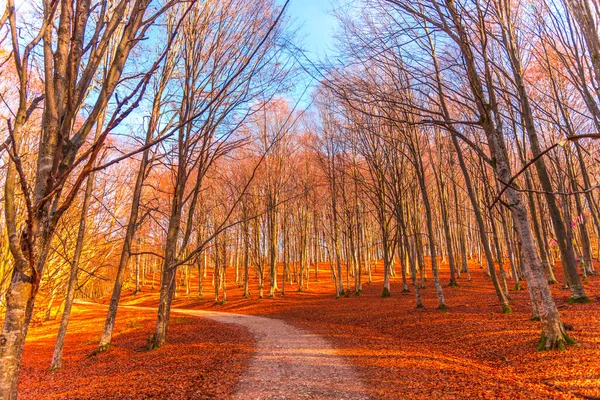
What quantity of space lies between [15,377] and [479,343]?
757 centimetres

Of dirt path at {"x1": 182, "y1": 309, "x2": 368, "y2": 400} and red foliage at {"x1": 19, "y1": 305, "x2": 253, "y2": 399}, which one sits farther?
red foliage at {"x1": 19, "y1": 305, "x2": 253, "y2": 399}

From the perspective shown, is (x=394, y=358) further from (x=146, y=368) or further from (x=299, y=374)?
(x=146, y=368)

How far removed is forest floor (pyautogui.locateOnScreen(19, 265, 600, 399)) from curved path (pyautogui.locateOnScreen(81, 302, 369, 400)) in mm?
164

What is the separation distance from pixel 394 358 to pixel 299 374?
1.86 metres

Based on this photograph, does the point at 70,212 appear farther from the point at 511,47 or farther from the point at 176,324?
the point at 511,47

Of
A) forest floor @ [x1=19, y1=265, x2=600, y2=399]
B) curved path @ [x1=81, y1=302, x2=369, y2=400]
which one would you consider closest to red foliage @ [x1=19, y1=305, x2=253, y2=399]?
forest floor @ [x1=19, y1=265, x2=600, y2=399]

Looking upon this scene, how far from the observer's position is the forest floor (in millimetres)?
4586

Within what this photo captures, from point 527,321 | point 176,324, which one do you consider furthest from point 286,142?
point 527,321

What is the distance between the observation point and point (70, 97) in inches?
69.7

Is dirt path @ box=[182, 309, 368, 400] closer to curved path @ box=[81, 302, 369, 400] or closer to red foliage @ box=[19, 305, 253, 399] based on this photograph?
curved path @ box=[81, 302, 369, 400]

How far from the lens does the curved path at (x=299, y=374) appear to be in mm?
4543

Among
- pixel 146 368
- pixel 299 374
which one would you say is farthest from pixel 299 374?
pixel 146 368

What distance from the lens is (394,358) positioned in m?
6.09

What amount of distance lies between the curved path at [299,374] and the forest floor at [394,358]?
6.5 inches
